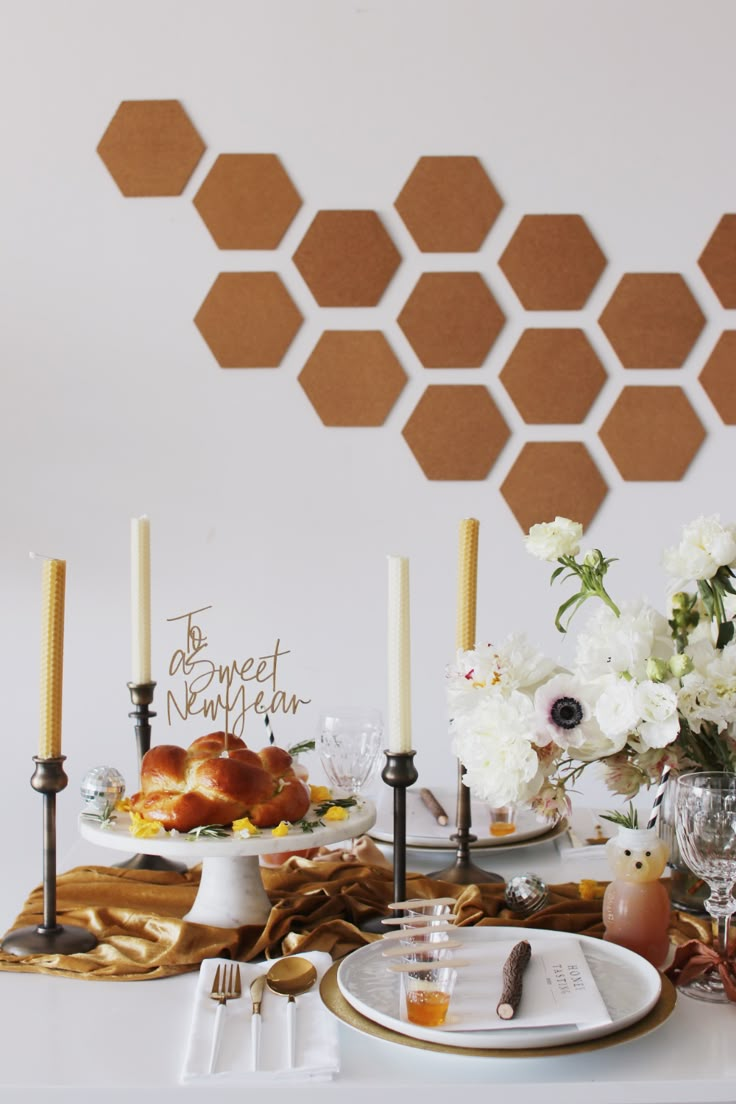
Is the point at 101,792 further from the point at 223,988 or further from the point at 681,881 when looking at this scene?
the point at 681,881

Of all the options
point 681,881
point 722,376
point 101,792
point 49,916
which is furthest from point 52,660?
point 722,376

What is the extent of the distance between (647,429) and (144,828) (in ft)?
6.70

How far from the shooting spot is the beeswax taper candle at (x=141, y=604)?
1544 mm

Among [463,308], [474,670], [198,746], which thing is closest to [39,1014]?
[198,746]

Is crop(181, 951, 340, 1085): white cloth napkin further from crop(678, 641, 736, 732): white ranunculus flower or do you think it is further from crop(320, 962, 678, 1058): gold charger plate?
crop(678, 641, 736, 732): white ranunculus flower

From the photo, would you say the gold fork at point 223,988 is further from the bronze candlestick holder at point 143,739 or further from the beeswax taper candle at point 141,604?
the beeswax taper candle at point 141,604

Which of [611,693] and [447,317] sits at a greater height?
[447,317]

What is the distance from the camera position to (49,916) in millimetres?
1220

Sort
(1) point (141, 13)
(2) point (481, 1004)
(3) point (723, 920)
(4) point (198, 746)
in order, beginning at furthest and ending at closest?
1. (1) point (141, 13)
2. (4) point (198, 746)
3. (3) point (723, 920)
4. (2) point (481, 1004)

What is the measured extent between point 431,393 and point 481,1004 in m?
2.04

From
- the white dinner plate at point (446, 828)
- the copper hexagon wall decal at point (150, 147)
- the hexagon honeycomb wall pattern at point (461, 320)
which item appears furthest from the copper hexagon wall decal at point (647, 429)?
the white dinner plate at point (446, 828)

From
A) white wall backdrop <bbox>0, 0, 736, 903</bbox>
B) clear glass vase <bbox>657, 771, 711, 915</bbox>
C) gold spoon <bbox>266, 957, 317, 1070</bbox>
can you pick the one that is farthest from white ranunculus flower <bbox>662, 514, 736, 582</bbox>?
white wall backdrop <bbox>0, 0, 736, 903</bbox>

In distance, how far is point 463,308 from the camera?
9.55 feet

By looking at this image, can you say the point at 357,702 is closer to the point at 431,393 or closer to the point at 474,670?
the point at 431,393
